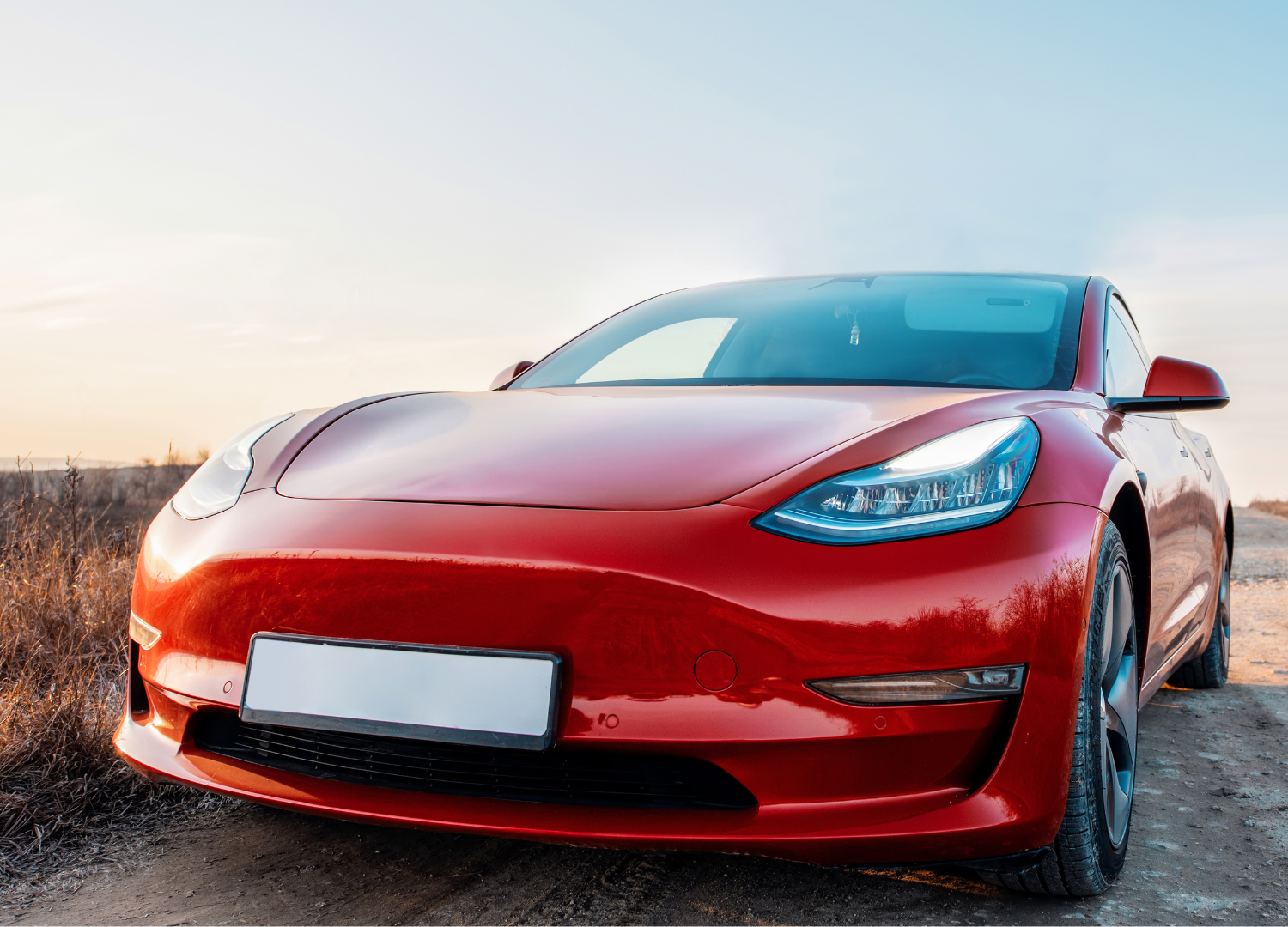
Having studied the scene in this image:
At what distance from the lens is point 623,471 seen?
1716 mm

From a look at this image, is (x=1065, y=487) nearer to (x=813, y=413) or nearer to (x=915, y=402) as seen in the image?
(x=915, y=402)

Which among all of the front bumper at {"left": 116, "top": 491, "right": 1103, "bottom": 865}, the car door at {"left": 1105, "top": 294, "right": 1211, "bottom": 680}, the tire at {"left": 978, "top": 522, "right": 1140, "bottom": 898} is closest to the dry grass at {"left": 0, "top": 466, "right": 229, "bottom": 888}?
the front bumper at {"left": 116, "top": 491, "right": 1103, "bottom": 865}

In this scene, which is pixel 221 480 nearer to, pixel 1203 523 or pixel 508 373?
pixel 508 373

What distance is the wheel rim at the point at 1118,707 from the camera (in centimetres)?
188

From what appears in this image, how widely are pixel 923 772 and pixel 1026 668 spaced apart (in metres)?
0.22

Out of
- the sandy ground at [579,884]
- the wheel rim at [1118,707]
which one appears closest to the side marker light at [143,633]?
the sandy ground at [579,884]

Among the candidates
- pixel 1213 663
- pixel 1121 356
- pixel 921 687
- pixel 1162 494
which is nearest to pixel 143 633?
pixel 921 687

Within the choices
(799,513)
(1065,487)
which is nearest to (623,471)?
(799,513)

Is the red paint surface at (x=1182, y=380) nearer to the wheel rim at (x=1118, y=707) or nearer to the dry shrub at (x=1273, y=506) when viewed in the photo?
the wheel rim at (x=1118, y=707)

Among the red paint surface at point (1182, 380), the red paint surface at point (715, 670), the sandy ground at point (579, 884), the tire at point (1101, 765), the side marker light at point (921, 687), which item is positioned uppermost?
the red paint surface at point (1182, 380)

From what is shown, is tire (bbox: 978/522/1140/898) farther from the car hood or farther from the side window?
the side window

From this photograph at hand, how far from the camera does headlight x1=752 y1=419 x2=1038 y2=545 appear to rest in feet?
5.18

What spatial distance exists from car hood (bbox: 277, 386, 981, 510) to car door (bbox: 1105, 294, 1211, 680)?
2.29ft

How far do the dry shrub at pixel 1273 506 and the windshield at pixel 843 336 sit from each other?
1657cm
